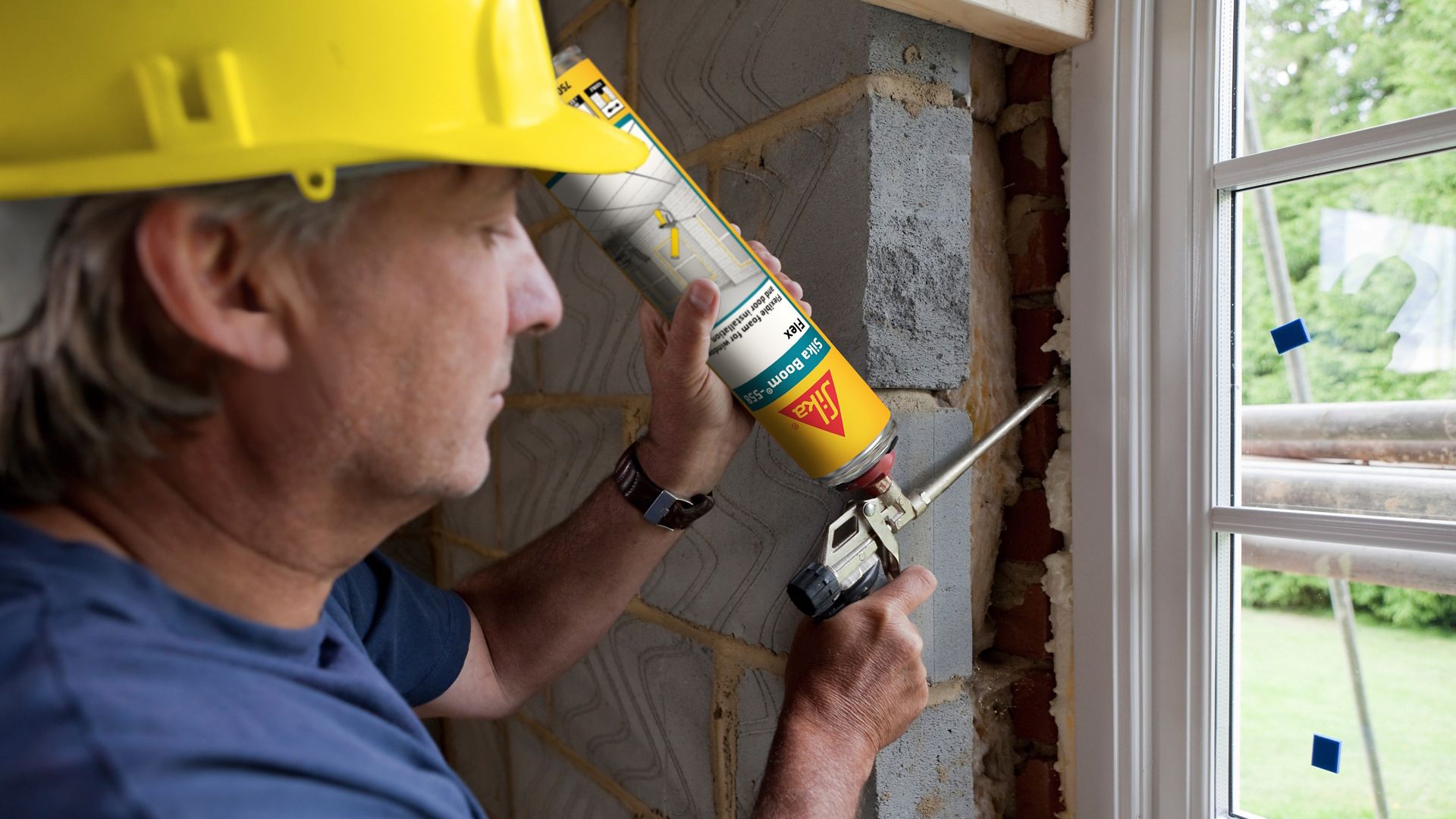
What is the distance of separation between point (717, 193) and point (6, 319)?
0.83 m

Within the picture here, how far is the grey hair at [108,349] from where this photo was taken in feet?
1.74

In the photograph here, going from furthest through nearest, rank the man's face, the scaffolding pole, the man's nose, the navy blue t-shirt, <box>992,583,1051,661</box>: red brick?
<box>992,583,1051,661</box>: red brick < the scaffolding pole < the man's nose < the man's face < the navy blue t-shirt

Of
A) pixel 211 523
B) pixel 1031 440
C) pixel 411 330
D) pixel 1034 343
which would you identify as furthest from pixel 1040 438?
pixel 211 523

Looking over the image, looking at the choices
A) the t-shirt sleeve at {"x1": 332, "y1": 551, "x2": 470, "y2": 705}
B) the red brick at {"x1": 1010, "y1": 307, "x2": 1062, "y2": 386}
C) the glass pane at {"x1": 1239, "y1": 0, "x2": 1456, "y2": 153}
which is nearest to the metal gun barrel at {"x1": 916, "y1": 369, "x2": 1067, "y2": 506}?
the red brick at {"x1": 1010, "y1": 307, "x2": 1062, "y2": 386}

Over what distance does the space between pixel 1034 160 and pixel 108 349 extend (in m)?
1.02

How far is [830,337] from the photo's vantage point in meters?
1.01

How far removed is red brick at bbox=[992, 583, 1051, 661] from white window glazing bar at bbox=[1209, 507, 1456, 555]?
244 mm

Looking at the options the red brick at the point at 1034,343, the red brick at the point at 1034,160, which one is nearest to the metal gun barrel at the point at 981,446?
the red brick at the point at 1034,343

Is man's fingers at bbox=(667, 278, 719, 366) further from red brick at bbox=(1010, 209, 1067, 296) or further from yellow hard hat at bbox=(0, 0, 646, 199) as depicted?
red brick at bbox=(1010, 209, 1067, 296)

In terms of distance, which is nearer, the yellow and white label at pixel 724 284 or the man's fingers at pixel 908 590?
the yellow and white label at pixel 724 284

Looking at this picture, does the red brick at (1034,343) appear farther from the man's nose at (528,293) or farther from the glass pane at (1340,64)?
the man's nose at (528,293)

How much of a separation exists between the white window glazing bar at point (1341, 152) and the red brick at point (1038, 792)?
30.0 inches

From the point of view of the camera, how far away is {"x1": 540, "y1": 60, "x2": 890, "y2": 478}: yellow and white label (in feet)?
2.61

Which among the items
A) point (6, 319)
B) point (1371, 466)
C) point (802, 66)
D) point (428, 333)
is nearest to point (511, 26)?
point (428, 333)
